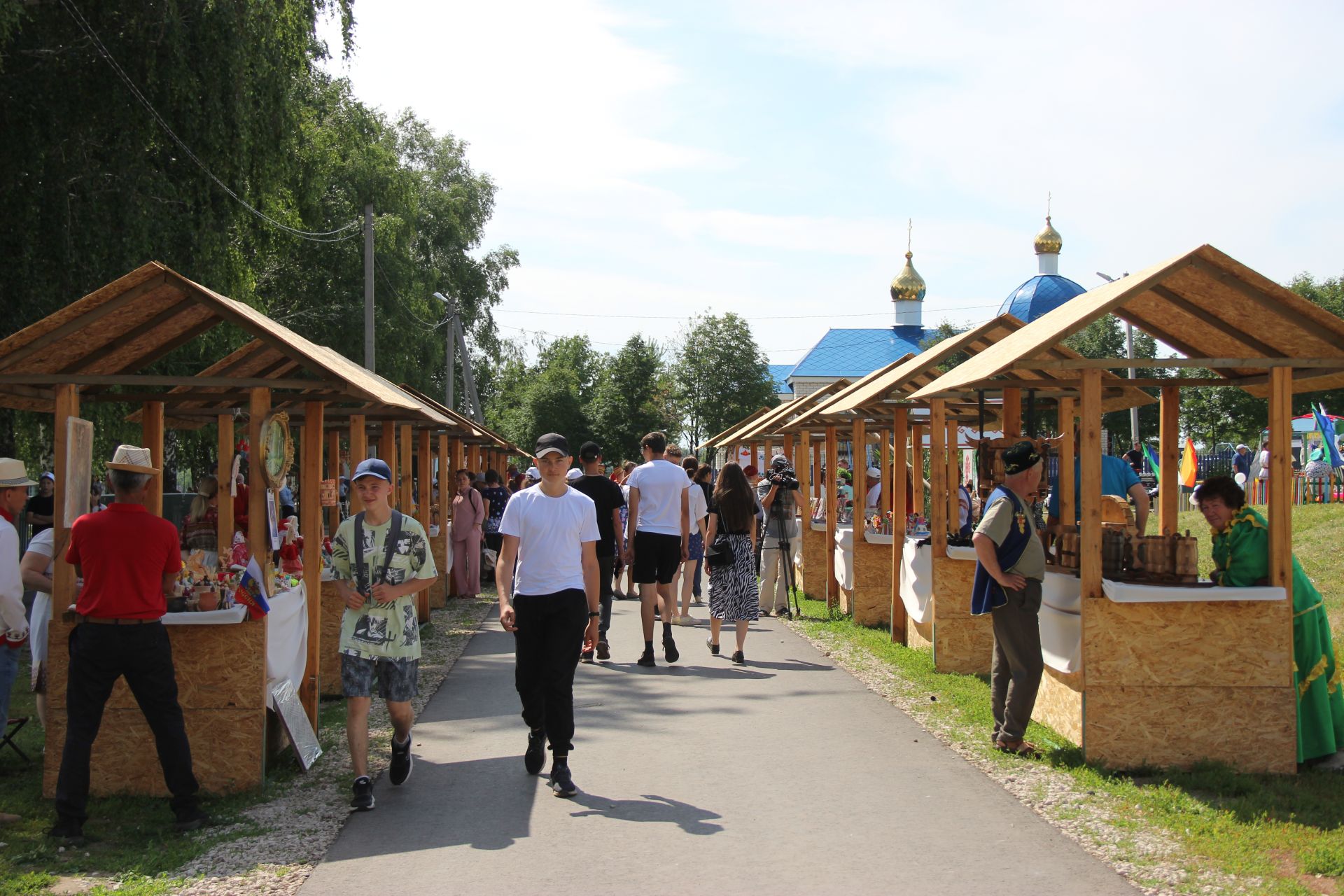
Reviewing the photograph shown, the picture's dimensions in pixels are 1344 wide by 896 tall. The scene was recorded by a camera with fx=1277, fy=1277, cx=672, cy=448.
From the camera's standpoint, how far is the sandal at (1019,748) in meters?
7.63

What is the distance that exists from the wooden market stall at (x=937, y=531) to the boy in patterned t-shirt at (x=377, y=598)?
167 inches

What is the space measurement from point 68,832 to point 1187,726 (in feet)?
19.5

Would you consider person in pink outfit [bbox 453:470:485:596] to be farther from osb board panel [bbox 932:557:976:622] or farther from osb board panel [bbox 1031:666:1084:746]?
osb board panel [bbox 1031:666:1084:746]

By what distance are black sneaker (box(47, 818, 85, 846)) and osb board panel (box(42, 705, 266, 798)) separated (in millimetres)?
752

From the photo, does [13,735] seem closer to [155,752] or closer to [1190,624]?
[155,752]

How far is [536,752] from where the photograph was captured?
732cm

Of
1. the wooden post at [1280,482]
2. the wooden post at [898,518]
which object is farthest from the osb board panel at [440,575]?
the wooden post at [1280,482]

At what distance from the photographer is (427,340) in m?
39.4

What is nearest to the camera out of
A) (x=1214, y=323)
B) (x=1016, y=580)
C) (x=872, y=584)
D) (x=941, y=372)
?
(x=1016, y=580)

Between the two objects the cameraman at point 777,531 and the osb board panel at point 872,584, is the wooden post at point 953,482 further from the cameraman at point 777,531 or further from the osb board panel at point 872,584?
the cameraman at point 777,531

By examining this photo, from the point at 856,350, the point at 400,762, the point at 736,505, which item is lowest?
the point at 400,762

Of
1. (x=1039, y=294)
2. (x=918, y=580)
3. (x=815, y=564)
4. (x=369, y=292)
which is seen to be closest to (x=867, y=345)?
(x=1039, y=294)

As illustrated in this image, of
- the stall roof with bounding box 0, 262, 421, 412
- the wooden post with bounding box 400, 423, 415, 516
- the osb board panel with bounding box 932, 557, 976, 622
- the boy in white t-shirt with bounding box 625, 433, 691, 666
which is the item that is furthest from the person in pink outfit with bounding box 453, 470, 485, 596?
the stall roof with bounding box 0, 262, 421, 412

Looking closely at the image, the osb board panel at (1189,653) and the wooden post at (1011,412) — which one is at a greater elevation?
the wooden post at (1011,412)
